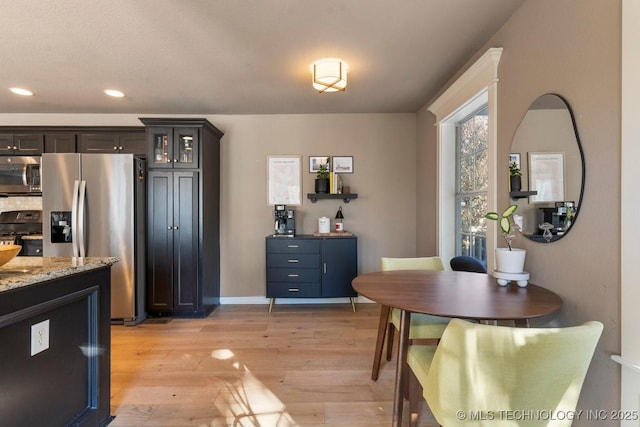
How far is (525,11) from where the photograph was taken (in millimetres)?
1718

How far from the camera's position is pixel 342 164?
3.77 metres

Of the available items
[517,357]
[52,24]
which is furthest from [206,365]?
[52,24]

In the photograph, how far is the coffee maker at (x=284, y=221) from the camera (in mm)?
→ 3602

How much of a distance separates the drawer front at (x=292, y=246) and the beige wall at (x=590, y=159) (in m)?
2.10

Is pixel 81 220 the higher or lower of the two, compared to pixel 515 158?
lower

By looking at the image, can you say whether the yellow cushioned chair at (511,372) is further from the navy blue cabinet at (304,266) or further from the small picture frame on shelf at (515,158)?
the navy blue cabinet at (304,266)

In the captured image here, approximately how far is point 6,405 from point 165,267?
2.20m

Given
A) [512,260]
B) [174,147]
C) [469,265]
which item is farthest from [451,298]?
[174,147]

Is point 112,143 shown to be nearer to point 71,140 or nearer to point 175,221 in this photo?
point 71,140

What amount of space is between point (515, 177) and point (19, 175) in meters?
4.84

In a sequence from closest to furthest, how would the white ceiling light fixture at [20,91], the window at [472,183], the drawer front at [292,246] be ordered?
the window at [472,183]
the white ceiling light fixture at [20,91]
the drawer front at [292,246]

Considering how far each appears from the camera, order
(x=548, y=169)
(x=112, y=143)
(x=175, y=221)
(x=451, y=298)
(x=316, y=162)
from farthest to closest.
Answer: (x=316, y=162) < (x=112, y=143) < (x=175, y=221) < (x=548, y=169) < (x=451, y=298)

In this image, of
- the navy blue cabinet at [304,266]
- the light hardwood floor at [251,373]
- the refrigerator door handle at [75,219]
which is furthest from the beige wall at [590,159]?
the refrigerator door handle at [75,219]
